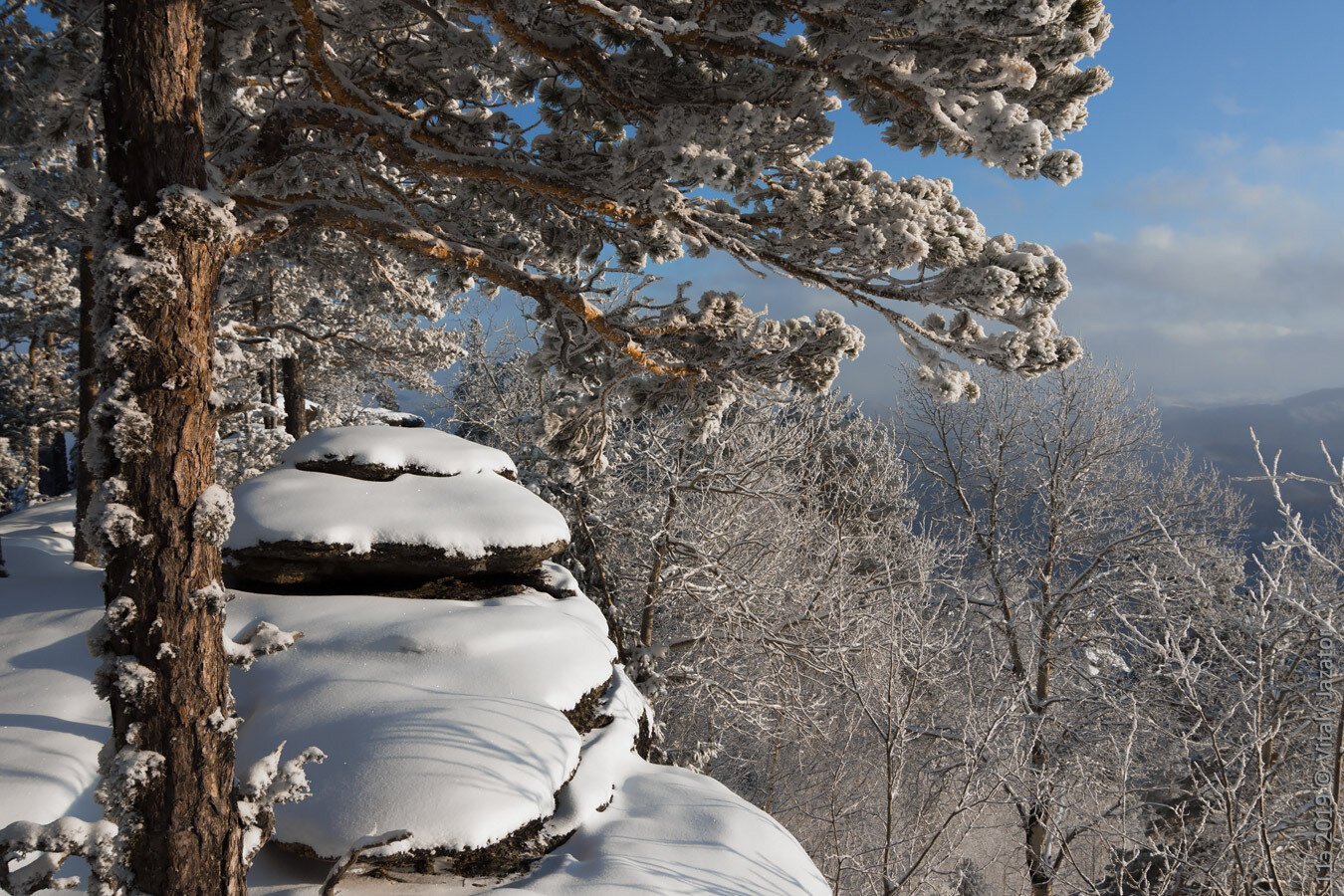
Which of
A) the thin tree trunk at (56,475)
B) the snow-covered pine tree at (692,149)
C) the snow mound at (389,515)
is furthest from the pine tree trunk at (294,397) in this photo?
the thin tree trunk at (56,475)

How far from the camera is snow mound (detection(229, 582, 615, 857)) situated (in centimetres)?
422

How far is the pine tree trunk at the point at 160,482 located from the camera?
2.84 meters

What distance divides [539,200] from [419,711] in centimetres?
353

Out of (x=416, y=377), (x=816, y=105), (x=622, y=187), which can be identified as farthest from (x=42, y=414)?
(x=816, y=105)

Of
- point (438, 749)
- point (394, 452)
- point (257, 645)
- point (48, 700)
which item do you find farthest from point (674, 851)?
point (394, 452)

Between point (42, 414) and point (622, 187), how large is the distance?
1503 cm

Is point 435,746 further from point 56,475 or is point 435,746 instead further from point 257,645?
point 56,475

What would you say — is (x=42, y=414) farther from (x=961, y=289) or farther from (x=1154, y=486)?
(x=1154, y=486)

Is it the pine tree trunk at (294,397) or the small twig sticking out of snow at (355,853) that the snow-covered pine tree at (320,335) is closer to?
the pine tree trunk at (294,397)

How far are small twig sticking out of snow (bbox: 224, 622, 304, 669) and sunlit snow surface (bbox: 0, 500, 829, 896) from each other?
4.93ft

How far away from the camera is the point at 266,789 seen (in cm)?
319

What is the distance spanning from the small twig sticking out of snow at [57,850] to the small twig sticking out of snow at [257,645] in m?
0.70

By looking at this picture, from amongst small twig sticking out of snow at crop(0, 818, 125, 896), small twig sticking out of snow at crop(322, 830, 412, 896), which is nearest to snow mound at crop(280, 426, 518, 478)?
small twig sticking out of snow at crop(322, 830, 412, 896)

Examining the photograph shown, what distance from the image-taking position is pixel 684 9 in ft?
13.2
